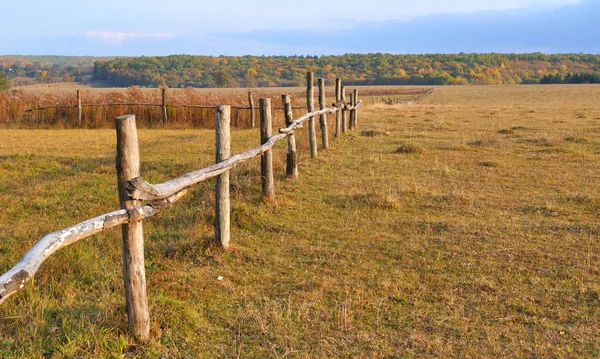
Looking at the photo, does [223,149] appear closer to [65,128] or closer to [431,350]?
[431,350]

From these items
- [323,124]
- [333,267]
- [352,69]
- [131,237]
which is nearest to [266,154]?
[333,267]

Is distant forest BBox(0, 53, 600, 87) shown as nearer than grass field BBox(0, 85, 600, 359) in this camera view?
No

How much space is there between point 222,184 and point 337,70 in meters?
99.1

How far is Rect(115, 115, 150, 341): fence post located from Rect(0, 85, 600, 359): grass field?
0.53 ft

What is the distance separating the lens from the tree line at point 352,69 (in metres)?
82.5

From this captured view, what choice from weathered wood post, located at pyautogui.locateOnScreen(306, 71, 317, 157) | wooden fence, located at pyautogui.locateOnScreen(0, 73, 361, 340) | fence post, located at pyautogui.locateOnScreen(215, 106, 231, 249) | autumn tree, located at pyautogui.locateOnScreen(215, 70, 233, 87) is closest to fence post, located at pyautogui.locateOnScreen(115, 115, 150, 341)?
wooden fence, located at pyautogui.locateOnScreen(0, 73, 361, 340)

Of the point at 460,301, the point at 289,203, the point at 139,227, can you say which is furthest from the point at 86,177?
the point at 460,301

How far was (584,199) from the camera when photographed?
23.7ft

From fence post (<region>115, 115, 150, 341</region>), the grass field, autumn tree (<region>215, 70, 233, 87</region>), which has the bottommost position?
the grass field

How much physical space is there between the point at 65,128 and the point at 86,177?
36.4 ft

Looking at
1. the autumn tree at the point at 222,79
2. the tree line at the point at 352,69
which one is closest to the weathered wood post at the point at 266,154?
the tree line at the point at 352,69

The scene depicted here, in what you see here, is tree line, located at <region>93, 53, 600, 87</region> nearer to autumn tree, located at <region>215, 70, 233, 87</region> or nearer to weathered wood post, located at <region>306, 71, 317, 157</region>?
autumn tree, located at <region>215, 70, 233, 87</region>

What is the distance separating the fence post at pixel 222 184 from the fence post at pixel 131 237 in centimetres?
180

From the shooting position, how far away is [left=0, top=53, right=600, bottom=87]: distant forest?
8181 centimetres
